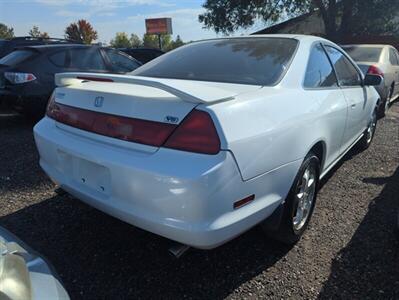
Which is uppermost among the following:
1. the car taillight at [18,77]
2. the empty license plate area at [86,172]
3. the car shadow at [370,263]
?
the car taillight at [18,77]

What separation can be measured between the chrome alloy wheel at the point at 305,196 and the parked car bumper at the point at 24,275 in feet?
5.78

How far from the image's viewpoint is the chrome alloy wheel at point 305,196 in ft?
9.48

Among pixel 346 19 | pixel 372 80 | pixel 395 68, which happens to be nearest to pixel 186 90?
pixel 372 80

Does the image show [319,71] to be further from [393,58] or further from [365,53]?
[393,58]

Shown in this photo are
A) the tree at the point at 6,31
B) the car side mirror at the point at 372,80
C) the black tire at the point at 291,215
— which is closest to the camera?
the black tire at the point at 291,215

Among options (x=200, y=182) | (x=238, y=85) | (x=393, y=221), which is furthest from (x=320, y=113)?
(x=200, y=182)

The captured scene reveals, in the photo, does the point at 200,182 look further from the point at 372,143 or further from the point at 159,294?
the point at 372,143

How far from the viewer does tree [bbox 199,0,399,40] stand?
1927 cm

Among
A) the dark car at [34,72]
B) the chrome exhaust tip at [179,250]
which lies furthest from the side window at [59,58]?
the chrome exhaust tip at [179,250]

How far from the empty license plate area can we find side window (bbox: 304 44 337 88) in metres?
1.62

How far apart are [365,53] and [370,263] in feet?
22.1

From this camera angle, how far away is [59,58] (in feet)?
21.7

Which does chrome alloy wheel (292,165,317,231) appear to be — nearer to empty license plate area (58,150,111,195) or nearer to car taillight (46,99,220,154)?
car taillight (46,99,220,154)

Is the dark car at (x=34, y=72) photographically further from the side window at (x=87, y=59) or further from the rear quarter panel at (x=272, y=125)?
the rear quarter panel at (x=272, y=125)
